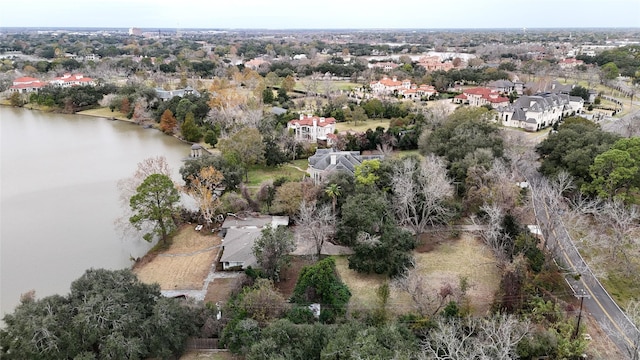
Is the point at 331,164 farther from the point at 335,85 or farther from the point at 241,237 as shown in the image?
the point at 335,85

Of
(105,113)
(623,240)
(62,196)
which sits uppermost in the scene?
(105,113)

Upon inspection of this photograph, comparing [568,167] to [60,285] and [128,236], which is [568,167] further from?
[60,285]

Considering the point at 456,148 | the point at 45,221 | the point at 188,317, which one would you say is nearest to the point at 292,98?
the point at 456,148

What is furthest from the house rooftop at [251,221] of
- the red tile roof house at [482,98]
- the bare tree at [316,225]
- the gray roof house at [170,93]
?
the red tile roof house at [482,98]

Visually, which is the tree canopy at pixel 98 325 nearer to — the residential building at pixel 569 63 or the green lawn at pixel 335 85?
the green lawn at pixel 335 85

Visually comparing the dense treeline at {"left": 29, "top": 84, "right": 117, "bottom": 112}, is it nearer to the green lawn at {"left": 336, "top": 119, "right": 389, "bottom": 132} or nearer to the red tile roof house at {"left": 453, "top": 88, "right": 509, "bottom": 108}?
the green lawn at {"left": 336, "top": 119, "right": 389, "bottom": 132}

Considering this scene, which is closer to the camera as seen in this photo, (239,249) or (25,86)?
(239,249)

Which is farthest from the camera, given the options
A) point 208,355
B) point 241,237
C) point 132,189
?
point 132,189

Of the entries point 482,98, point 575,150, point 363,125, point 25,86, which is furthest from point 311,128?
point 25,86
